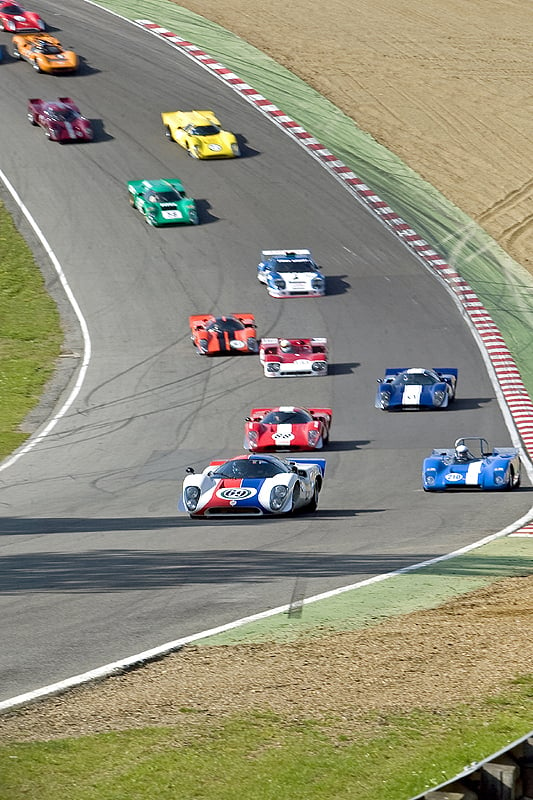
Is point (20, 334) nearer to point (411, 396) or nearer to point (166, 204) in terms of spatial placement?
point (166, 204)

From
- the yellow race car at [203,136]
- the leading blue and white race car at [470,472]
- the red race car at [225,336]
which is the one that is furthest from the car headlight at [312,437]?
the yellow race car at [203,136]

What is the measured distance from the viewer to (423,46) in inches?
2494

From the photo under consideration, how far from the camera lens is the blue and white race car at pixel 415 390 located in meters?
33.3

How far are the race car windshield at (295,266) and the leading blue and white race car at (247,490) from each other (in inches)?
784

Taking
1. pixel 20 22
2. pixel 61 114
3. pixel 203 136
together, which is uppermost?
pixel 20 22

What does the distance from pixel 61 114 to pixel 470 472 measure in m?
32.4

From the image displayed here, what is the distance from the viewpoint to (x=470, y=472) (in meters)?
26.0

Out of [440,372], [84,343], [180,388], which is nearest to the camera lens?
[440,372]

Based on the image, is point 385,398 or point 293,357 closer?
point 385,398

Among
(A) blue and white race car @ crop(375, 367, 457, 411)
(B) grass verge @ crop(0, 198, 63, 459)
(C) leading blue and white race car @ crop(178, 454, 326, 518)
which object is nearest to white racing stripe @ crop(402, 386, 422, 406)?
(A) blue and white race car @ crop(375, 367, 457, 411)

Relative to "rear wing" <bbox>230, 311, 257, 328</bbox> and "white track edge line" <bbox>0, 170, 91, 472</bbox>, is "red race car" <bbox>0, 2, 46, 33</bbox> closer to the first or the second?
"white track edge line" <bbox>0, 170, 91, 472</bbox>

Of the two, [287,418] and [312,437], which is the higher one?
[287,418]

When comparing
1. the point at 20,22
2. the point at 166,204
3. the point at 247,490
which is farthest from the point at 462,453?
the point at 20,22

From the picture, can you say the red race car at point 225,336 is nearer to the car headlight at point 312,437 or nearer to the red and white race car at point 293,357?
the red and white race car at point 293,357
